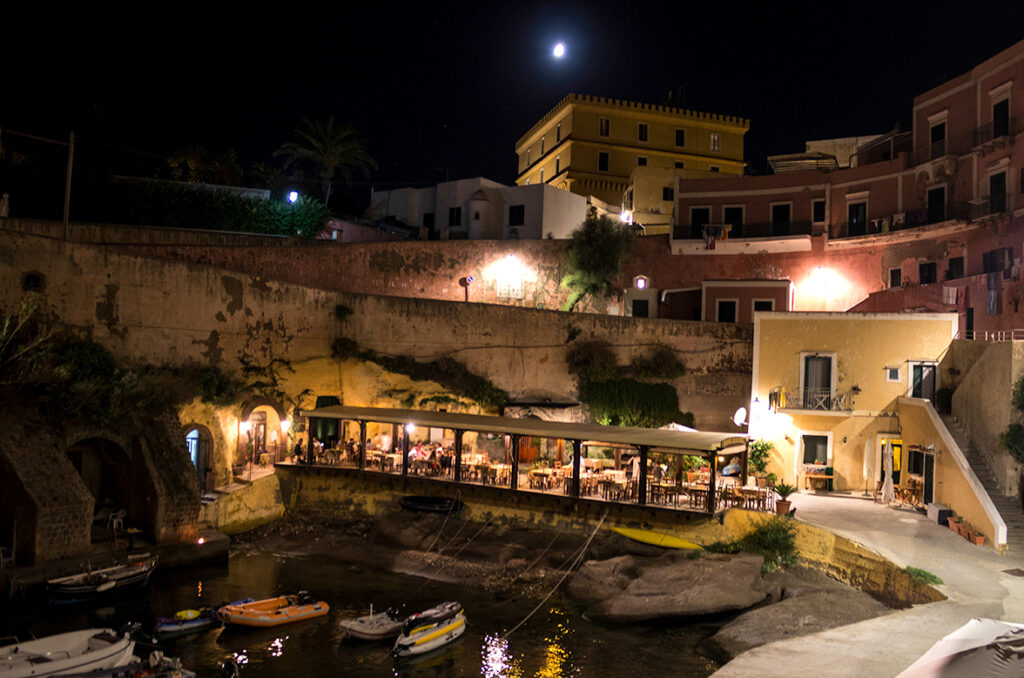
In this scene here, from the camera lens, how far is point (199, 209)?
113ft

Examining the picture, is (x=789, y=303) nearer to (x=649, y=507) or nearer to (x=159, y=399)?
(x=649, y=507)

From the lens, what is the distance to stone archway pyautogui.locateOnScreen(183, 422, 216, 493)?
22.2 m

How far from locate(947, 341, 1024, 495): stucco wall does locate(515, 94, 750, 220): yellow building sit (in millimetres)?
25708

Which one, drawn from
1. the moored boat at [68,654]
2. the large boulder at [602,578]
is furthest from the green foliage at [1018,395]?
the moored boat at [68,654]

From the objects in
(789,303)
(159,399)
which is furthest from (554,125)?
(159,399)

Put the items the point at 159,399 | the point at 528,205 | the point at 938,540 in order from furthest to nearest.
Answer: the point at 528,205 → the point at 159,399 → the point at 938,540

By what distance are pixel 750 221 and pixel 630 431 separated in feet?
53.6

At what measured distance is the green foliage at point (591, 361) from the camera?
27.0m

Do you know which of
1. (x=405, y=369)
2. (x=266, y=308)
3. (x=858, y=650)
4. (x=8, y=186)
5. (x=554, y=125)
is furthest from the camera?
(x=554, y=125)

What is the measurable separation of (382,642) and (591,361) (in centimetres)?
1390

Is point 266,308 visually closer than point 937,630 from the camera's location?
No

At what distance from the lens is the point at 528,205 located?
3897 centimetres

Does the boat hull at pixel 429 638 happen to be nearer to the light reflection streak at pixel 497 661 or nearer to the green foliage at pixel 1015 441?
the light reflection streak at pixel 497 661

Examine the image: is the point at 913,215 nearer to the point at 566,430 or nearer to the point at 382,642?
the point at 566,430
